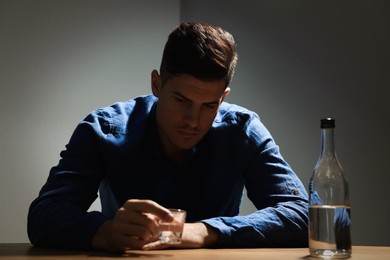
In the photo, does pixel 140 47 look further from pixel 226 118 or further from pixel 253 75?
pixel 226 118

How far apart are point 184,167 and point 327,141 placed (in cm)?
72

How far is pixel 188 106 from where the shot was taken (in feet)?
5.44

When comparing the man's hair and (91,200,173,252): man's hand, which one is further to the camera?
the man's hair

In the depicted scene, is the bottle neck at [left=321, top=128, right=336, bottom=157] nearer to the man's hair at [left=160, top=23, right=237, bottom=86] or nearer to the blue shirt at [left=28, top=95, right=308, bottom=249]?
the blue shirt at [left=28, top=95, right=308, bottom=249]

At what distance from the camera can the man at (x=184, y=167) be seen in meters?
1.48

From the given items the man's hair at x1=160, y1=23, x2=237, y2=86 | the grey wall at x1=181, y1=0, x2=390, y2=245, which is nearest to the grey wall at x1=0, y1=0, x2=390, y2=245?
the grey wall at x1=181, y1=0, x2=390, y2=245

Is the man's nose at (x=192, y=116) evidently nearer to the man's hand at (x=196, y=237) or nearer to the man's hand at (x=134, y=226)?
the man's hand at (x=196, y=237)

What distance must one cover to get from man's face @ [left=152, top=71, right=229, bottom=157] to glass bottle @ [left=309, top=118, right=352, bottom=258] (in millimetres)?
478

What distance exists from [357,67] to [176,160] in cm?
134

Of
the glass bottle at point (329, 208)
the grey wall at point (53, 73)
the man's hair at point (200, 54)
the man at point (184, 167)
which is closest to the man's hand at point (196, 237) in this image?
the man at point (184, 167)

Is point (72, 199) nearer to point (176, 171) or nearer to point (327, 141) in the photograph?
point (176, 171)

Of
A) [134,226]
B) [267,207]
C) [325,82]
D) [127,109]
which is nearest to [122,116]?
[127,109]

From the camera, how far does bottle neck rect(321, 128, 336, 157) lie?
3.90 feet

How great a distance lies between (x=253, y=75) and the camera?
10.3 feet
